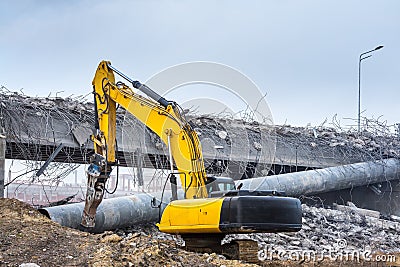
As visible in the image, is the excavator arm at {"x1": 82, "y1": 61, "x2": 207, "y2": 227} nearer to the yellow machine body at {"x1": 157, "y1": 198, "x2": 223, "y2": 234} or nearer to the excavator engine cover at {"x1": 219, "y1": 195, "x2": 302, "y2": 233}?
the yellow machine body at {"x1": 157, "y1": 198, "x2": 223, "y2": 234}

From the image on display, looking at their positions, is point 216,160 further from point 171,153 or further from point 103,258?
point 103,258

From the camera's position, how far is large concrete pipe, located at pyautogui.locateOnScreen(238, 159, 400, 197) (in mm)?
10695

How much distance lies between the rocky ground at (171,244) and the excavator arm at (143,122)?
2.36ft

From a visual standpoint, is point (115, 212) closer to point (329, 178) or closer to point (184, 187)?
point (184, 187)

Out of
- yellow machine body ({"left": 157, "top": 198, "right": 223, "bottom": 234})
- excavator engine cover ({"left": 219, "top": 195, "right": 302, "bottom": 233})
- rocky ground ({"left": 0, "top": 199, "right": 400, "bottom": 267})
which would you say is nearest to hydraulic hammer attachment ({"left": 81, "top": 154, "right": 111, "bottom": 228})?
rocky ground ({"left": 0, "top": 199, "right": 400, "bottom": 267})

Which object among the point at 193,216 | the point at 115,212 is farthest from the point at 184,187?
the point at 115,212

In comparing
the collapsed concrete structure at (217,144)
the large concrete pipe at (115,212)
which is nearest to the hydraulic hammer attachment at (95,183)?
the large concrete pipe at (115,212)

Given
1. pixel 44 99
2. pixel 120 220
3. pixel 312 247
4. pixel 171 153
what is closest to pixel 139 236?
pixel 171 153

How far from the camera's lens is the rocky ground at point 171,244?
16.4 ft

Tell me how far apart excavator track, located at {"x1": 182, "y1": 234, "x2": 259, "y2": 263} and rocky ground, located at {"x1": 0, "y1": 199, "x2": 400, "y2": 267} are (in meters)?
0.20

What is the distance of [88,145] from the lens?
1019cm

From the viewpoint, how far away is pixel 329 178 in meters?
12.1

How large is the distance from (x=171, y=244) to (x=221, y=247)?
1060mm

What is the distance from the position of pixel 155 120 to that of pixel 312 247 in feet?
11.8
